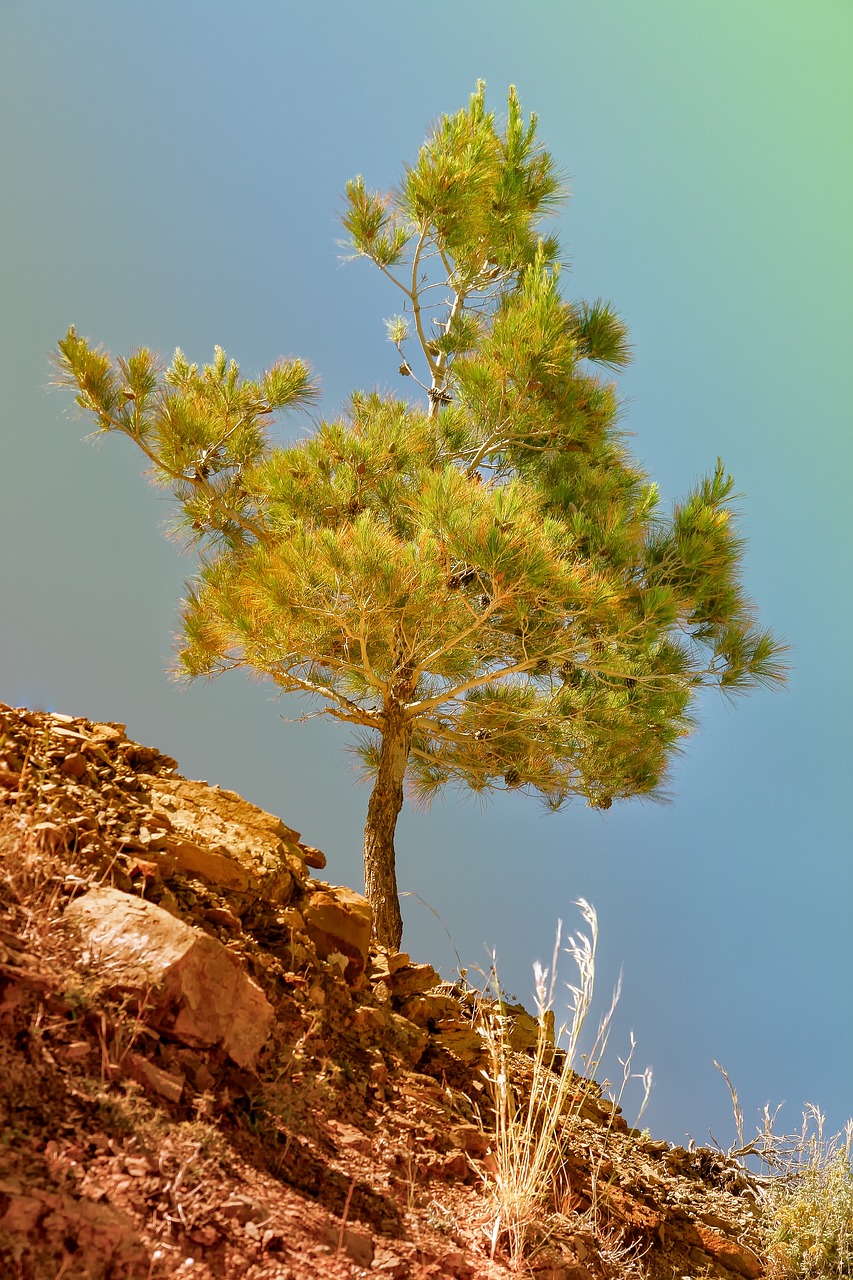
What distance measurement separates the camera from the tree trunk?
427 cm

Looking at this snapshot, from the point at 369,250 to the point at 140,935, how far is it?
14.4 ft

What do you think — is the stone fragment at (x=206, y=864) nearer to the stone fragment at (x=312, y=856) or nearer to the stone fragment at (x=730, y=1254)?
the stone fragment at (x=312, y=856)

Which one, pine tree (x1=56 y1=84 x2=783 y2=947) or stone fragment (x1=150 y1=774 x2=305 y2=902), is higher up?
pine tree (x1=56 y1=84 x2=783 y2=947)

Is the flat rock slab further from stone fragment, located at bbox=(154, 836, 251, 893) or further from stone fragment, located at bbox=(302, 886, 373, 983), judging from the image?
stone fragment, located at bbox=(302, 886, 373, 983)

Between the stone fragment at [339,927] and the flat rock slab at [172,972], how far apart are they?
747mm

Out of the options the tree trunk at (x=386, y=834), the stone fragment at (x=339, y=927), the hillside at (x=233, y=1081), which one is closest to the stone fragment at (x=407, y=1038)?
the hillside at (x=233, y=1081)

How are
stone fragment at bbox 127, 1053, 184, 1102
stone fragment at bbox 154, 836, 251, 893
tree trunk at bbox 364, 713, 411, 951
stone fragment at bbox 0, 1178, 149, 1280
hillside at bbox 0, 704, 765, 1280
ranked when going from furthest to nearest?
1. tree trunk at bbox 364, 713, 411, 951
2. stone fragment at bbox 154, 836, 251, 893
3. stone fragment at bbox 127, 1053, 184, 1102
4. hillside at bbox 0, 704, 765, 1280
5. stone fragment at bbox 0, 1178, 149, 1280

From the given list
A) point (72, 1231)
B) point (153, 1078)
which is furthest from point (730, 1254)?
point (72, 1231)

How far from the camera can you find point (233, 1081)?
201 cm

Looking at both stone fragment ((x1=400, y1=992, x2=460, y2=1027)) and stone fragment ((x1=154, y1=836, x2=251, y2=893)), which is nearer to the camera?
stone fragment ((x1=154, y1=836, x2=251, y2=893))

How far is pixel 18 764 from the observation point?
Result: 247cm

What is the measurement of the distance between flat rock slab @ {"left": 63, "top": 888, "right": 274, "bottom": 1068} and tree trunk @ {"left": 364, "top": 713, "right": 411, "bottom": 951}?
216cm

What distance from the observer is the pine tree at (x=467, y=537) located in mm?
3961

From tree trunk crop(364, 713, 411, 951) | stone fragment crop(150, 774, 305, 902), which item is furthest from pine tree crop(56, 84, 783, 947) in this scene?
stone fragment crop(150, 774, 305, 902)
